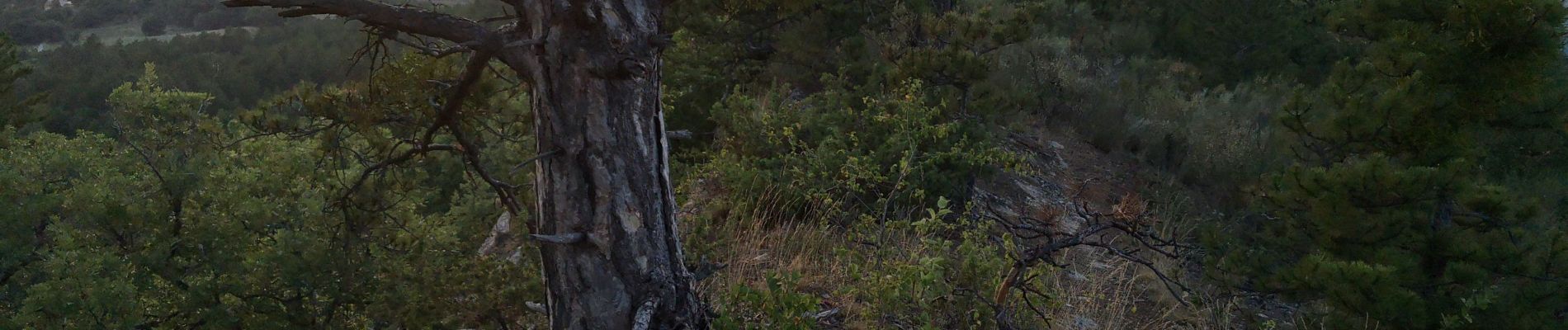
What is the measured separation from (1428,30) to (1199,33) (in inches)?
437

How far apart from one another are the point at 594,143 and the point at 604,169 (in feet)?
0.29

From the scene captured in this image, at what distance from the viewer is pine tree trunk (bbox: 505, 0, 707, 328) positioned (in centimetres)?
291

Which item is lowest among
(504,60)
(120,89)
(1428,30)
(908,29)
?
(120,89)

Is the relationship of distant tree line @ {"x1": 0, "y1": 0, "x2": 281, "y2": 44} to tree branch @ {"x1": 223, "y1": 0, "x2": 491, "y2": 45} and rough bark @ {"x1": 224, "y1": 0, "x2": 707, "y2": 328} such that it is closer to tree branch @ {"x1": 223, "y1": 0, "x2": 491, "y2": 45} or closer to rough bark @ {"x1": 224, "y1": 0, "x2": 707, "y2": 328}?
tree branch @ {"x1": 223, "y1": 0, "x2": 491, "y2": 45}

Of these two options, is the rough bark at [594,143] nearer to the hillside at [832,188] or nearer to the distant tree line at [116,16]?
the hillside at [832,188]

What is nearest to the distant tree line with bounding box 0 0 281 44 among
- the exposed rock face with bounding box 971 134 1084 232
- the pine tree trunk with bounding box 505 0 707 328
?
the exposed rock face with bounding box 971 134 1084 232

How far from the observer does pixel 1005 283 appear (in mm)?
3443

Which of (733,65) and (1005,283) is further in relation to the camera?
(733,65)

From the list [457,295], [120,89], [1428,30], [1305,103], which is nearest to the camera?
Result: [457,295]

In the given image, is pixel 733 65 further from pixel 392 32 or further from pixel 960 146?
pixel 392 32

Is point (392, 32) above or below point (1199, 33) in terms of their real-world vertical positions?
above

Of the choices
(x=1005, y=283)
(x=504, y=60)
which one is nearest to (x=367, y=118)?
(x=504, y=60)

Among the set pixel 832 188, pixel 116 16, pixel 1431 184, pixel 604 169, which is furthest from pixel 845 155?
pixel 116 16

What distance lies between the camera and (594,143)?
2943 mm
